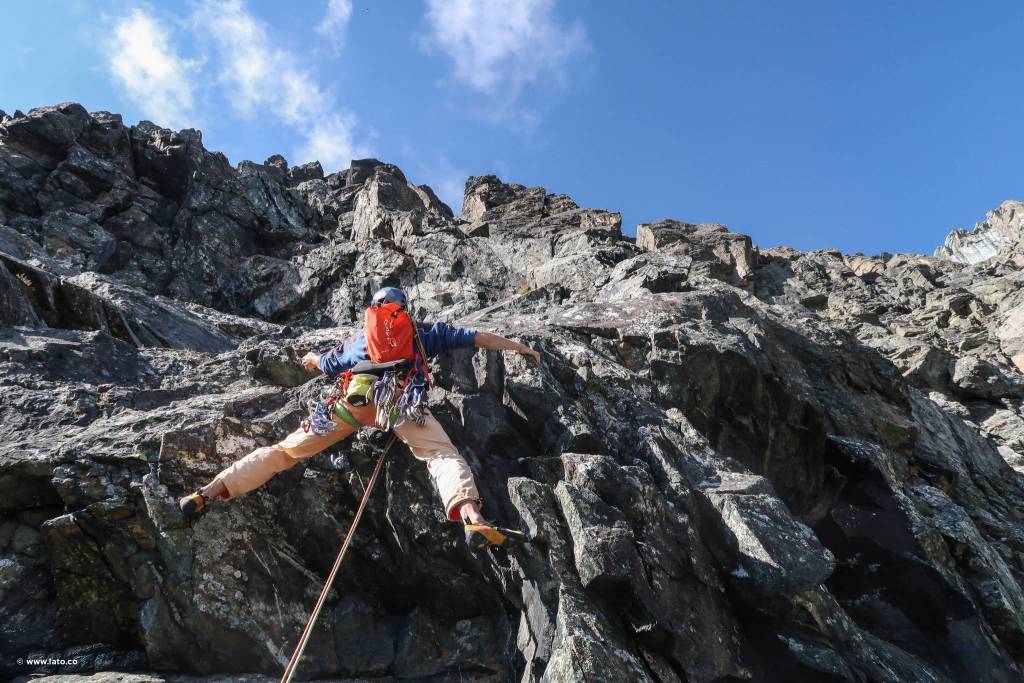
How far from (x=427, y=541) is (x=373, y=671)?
4.20 feet

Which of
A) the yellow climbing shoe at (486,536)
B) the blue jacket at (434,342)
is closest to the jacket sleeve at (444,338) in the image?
the blue jacket at (434,342)

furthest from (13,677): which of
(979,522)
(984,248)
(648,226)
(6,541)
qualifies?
(984,248)

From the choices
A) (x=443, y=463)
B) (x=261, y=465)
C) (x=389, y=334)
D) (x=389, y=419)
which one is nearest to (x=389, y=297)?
(x=389, y=334)

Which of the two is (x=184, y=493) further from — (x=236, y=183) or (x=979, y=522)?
(x=236, y=183)

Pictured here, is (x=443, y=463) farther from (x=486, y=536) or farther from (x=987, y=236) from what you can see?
(x=987, y=236)

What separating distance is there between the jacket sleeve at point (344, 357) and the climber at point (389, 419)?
13 millimetres

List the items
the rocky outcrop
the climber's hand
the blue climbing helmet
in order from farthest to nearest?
the rocky outcrop
the climber's hand
the blue climbing helmet

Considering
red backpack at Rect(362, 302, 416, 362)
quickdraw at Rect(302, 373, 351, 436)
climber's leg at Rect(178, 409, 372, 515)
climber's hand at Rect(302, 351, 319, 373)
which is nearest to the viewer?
climber's leg at Rect(178, 409, 372, 515)

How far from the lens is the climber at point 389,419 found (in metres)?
5.70

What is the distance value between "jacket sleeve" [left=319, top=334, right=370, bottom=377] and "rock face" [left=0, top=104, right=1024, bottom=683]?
42 cm

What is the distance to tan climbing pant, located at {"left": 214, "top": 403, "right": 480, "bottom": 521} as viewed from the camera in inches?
226

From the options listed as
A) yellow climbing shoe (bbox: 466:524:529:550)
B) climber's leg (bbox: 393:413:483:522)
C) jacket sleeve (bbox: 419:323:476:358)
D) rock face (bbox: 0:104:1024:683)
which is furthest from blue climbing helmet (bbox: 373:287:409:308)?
yellow climbing shoe (bbox: 466:524:529:550)

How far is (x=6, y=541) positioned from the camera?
618cm

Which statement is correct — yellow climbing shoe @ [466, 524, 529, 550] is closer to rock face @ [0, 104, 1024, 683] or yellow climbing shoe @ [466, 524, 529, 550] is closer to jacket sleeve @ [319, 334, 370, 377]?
rock face @ [0, 104, 1024, 683]
